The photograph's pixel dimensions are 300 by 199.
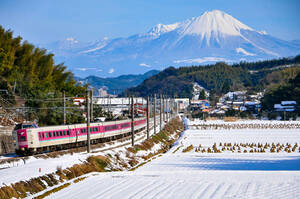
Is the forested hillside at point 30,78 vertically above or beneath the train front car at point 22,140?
above

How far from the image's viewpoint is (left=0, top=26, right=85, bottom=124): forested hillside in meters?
59.7

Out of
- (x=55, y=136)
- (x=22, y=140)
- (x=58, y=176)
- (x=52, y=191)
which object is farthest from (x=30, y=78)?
(x=52, y=191)

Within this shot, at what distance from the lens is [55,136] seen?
3956 centimetres

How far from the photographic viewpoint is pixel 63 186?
67.6ft

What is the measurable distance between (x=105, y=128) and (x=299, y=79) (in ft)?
299

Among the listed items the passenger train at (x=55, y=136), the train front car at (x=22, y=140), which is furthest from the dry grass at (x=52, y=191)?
the passenger train at (x=55, y=136)

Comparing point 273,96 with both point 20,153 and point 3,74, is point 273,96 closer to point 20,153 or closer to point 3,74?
point 3,74

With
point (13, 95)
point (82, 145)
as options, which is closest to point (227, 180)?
point (82, 145)

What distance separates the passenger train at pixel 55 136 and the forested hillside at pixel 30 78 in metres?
8.52

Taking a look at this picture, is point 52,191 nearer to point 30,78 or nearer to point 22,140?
point 22,140

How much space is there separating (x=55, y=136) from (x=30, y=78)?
29.7 m

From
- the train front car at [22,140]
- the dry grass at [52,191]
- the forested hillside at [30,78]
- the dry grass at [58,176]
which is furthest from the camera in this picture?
the forested hillside at [30,78]

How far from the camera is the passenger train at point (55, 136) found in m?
34.8

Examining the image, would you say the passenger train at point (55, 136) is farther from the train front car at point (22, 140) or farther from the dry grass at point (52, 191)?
the dry grass at point (52, 191)
